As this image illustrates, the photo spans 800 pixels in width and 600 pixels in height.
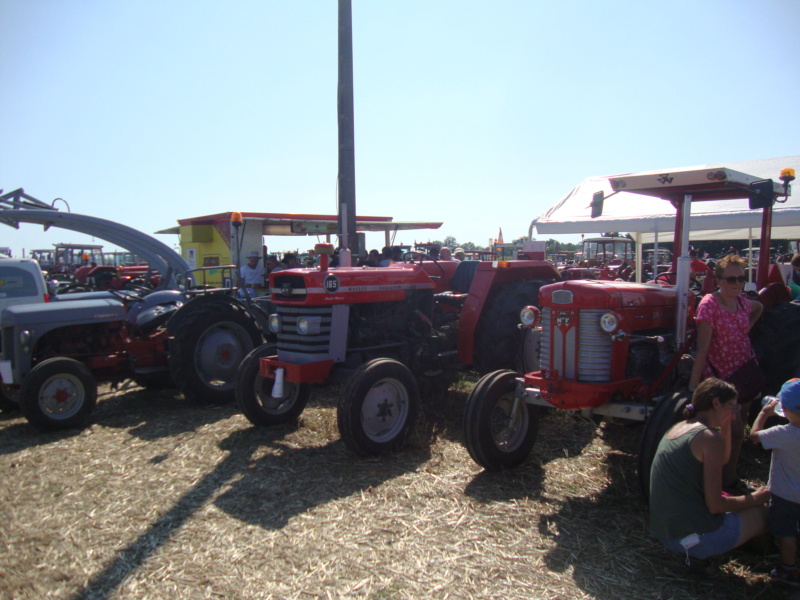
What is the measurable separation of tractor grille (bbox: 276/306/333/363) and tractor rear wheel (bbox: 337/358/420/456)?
0.55 metres

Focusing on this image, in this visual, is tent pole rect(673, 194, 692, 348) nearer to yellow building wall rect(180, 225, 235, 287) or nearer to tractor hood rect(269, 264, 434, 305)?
tractor hood rect(269, 264, 434, 305)

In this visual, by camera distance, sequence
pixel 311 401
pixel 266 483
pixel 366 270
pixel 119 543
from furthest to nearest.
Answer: pixel 311 401
pixel 366 270
pixel 266 483
pixel 119 543

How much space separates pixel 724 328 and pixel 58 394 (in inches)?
207

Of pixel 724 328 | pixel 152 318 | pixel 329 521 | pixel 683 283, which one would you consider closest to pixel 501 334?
pixel 683 283

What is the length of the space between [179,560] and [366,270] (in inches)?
105

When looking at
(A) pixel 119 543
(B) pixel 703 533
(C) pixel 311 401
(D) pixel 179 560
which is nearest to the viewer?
(B) pixel 703 533

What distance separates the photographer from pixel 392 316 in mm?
5211

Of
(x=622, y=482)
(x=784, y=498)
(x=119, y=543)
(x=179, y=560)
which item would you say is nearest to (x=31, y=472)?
(x=119, y=543)

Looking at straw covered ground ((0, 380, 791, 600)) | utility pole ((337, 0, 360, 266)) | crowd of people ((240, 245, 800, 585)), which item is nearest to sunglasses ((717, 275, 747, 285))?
crowd of people ((240, 245, 800, 585))

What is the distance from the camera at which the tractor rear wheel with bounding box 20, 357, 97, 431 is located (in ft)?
16.8

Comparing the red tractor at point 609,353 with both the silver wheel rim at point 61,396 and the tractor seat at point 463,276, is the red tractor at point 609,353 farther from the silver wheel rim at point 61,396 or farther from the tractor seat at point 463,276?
the silver wheel rim at point 61,396

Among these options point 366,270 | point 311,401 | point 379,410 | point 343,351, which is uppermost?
point 366,270

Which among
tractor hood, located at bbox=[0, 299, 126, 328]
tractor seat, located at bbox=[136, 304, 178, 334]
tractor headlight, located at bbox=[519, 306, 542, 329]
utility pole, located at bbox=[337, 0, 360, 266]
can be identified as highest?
utility pole, located at bbox=[337, 0, 360, 266]

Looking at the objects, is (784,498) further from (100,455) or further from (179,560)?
(100,455)
